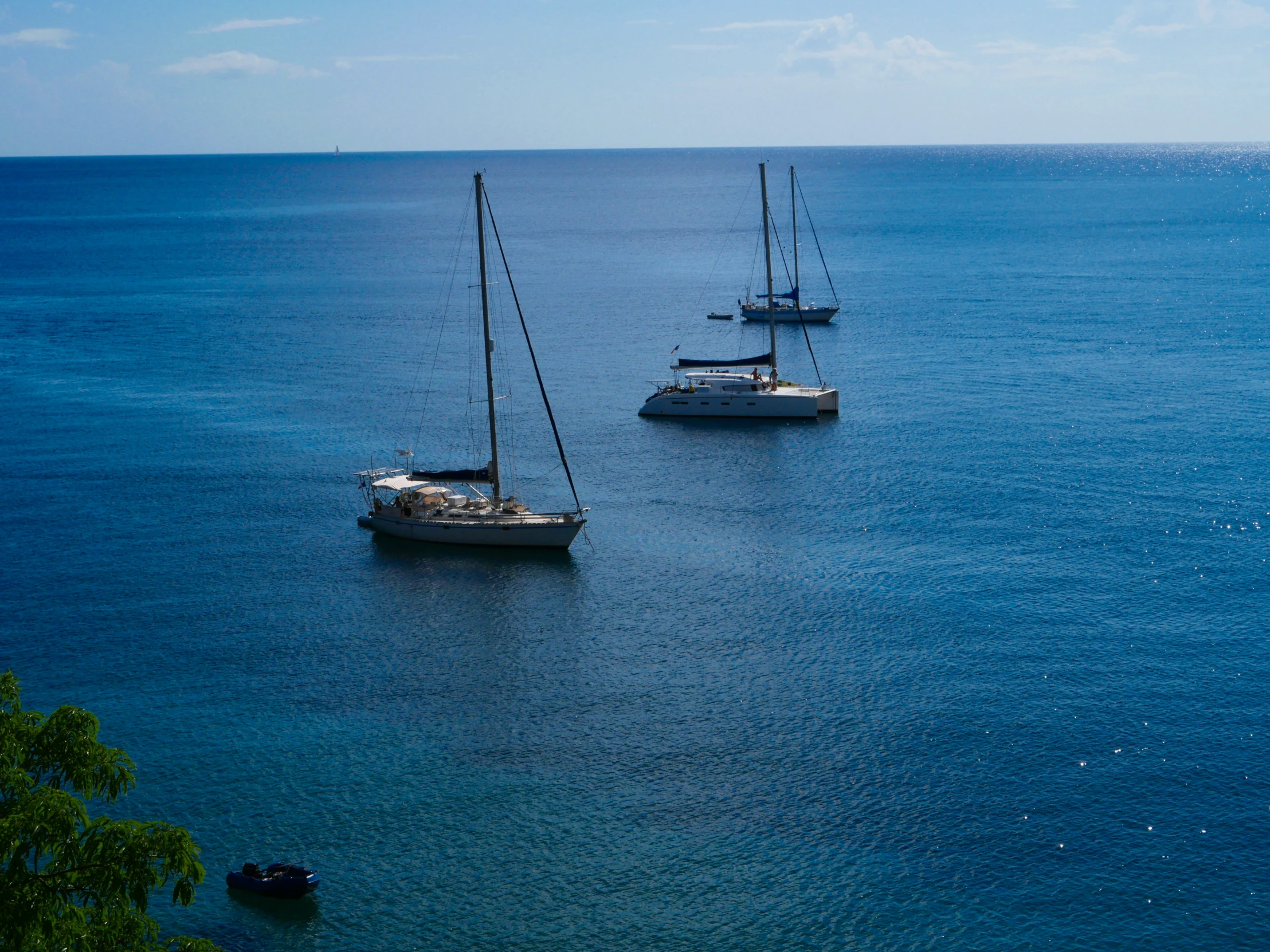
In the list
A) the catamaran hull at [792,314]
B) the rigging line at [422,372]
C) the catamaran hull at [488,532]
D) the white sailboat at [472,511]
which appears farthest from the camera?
the catamaran hull at [792,314]

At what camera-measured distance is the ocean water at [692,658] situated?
43.6 metres

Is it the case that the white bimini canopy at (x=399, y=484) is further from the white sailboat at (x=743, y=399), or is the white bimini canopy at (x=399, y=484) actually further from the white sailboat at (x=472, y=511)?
the white sailboat at (x=743, y=399)

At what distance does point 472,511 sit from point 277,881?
37173 mm

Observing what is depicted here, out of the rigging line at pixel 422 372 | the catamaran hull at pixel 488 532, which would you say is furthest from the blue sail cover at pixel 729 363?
the catamaran hull at pixel 488 532

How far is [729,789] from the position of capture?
49.9 m

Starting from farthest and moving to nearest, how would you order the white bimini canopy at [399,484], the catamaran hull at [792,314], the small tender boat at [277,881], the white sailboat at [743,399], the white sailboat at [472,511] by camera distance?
the catamaran hull at [792,314]
the white sailboat at [743,399]
the white bimini canopy at [399,484]
the white sailboat at [472,511]
the small tender boat at [277,881]

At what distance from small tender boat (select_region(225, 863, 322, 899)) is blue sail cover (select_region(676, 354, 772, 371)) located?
7559 centimetres

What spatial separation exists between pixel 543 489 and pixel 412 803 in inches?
1554

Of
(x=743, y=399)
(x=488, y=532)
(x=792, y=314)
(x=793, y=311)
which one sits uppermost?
(x=793, y=311)

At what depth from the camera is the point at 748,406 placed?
109 metres

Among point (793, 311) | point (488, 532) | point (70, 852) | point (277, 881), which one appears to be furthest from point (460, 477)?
point (793, 311)

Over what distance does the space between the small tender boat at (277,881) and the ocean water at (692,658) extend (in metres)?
0.62

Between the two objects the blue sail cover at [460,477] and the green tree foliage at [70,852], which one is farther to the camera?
the blue sail cover at [460,477]

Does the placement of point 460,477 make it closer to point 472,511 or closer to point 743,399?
point 472,511
